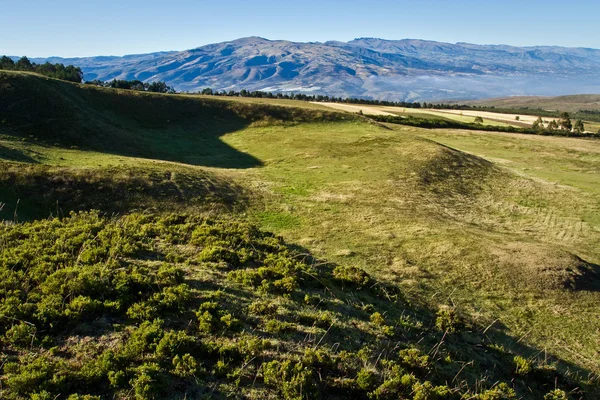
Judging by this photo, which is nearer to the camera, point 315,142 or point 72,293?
point 72,293

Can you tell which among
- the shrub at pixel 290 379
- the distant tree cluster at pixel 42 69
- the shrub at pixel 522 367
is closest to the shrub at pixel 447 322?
the shrub at pixel 522 367

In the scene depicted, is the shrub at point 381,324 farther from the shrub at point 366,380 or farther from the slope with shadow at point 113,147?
the slope with shadow at point 113,147

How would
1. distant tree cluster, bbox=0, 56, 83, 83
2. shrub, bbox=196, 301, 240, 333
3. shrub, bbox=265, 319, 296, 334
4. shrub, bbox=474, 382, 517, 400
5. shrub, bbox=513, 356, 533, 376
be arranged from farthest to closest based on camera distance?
distant tree cluster, bbox=0, 56, 83, 83 → shrub, bbox=513, 356, 533, 376 → shrub, bbox=265, 319, 296, 334 → shrub, bbox=196, 301, 240, 333 → shrub, bbox=474, 382, 517, 400

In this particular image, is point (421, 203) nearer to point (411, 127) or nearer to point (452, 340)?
point (452, 340)

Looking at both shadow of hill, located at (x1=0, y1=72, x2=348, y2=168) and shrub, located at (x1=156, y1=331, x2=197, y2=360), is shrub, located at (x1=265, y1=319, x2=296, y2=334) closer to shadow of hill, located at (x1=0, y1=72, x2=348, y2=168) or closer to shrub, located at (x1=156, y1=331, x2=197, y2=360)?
shrub, located at (x1=156, y1=331, x2=197, y2=360)

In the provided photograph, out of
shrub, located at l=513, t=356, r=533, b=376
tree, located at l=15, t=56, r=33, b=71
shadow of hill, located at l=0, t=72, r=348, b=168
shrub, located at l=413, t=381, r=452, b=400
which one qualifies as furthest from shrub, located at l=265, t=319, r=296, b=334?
tree, located at l=15, t=56, r=33, b=71

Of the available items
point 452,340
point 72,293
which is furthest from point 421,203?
point 72,293
